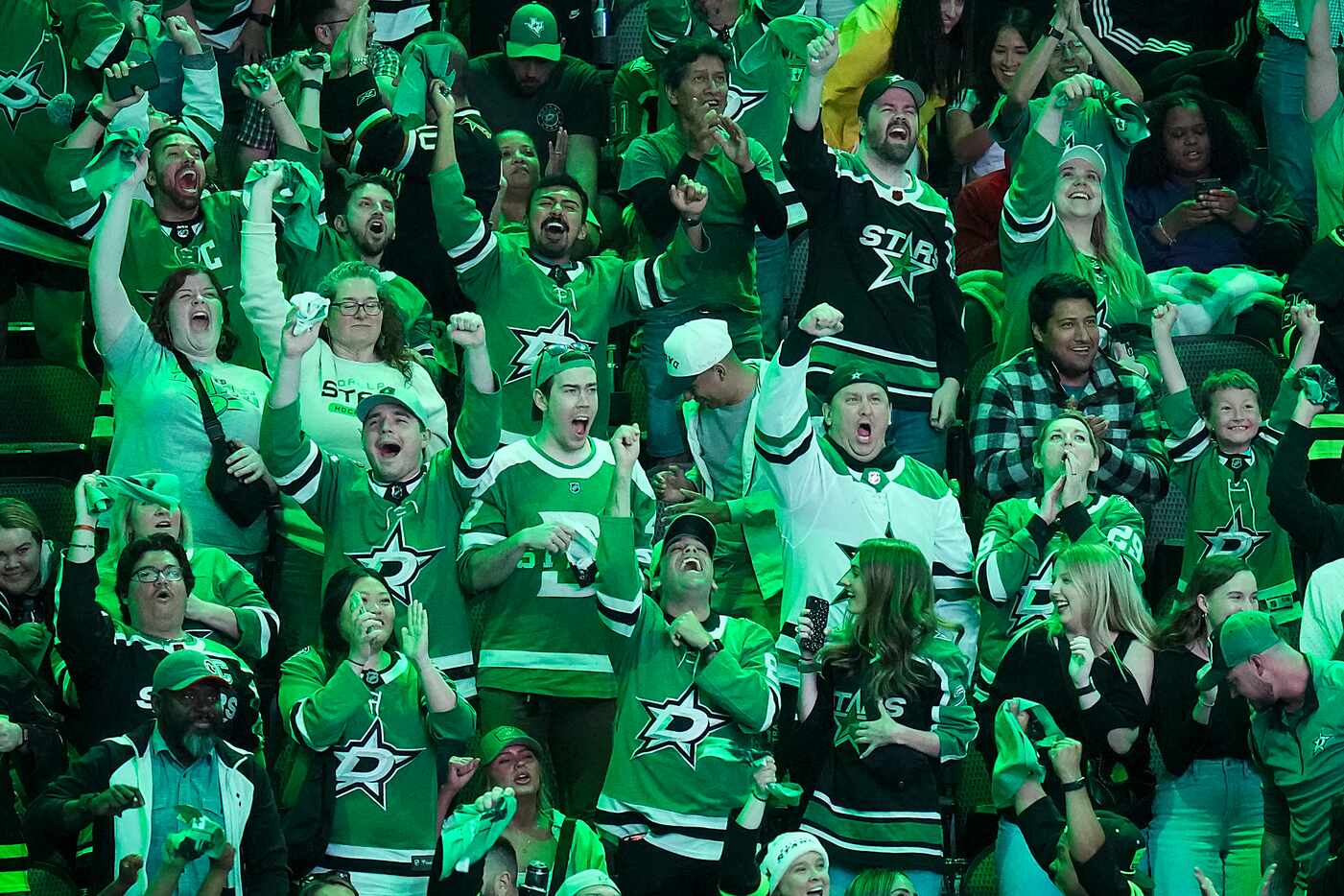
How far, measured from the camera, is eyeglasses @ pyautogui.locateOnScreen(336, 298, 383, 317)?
8695mm

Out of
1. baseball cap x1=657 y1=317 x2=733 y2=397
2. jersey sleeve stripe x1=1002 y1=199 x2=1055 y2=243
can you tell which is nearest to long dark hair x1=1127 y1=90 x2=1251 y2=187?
jersey sleeve stripe x1=1002 y1=199 x2=1055 y2=243

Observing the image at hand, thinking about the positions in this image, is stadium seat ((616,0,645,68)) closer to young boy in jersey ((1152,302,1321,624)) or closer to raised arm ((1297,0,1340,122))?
raised arm ((1297,0,1340,122))

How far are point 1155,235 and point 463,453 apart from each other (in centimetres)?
343

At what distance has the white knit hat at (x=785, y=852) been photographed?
293 inches

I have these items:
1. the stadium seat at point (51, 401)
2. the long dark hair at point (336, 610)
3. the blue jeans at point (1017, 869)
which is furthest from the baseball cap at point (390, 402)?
the blue jeans at point (1017, 869)

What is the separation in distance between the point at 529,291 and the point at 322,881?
250 cm

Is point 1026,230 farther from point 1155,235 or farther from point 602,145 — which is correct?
point 602,145

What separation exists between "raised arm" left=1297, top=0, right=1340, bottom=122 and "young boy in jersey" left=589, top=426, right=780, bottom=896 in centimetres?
389

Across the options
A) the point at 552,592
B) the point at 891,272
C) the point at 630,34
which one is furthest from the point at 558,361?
the point at 630,34

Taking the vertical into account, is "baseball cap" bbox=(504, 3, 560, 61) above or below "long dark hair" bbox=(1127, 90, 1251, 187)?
above

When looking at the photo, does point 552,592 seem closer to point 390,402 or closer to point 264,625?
point 390,402

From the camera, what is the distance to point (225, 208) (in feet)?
30.1

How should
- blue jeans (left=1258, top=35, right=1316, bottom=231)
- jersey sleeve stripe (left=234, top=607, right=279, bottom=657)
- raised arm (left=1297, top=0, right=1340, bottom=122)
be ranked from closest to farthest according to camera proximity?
1. jersey sleeve stripe (left=234, top=607, right=279, bottom=657)
2. raised arm (left=1297, top=0, right=1340, bottom=122)
3. blue jeans (left=1258, top=35, right=1316, bottom=231)

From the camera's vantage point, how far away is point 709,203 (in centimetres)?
931
